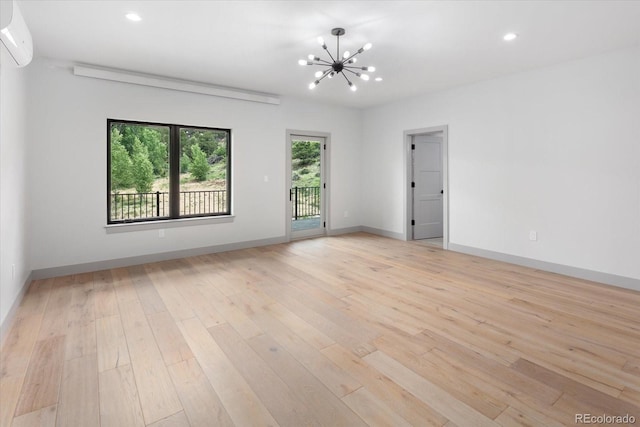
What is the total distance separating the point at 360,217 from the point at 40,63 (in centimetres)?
577

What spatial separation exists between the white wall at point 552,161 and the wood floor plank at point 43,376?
5.18 metres

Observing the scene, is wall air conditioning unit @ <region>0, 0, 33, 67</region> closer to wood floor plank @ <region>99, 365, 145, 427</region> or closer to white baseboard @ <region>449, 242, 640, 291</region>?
wood floor plank @ <region>99, 365, 145, 427</region>

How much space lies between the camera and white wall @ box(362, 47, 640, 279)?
12.0ft

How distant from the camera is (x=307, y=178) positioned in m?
6.98

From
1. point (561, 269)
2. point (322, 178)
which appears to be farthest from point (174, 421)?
point (322, 178)

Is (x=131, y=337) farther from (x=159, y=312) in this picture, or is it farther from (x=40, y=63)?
(x=40, y=63)

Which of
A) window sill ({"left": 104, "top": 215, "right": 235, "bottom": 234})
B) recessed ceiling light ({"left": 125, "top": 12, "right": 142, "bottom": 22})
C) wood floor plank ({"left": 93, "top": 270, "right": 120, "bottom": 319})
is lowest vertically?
wood floor plank ({"left": 93, "top": 270, "right": 120, "bottom": 319})

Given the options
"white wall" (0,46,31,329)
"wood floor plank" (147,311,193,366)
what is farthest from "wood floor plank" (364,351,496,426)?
"white wall" (0,46,31,329)

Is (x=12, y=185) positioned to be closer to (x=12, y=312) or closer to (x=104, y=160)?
(x=12, y=312)

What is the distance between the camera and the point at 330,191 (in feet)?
22.1

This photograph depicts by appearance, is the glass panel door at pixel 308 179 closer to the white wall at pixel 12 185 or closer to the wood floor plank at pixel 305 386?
the white wall at pixel 12 185

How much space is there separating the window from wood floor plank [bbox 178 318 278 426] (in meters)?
2.79

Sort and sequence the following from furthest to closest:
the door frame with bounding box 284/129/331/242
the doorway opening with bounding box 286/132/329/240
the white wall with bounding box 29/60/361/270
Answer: the doorway opening with bounding box 286/132/329/240 → the door frame with bounding box 284/129/331/242 → the white wall with bounding box 29/60/361/270

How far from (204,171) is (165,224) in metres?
1.04
